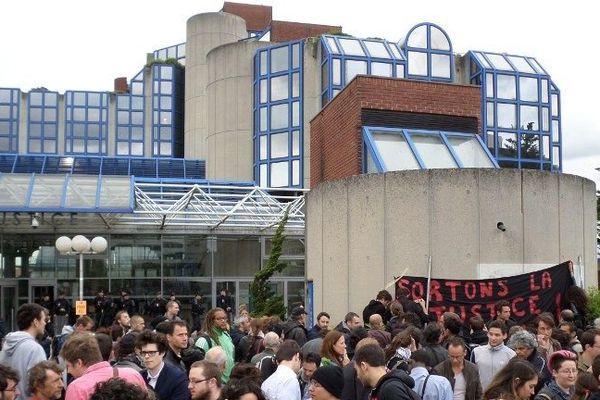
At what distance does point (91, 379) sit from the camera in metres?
5.26

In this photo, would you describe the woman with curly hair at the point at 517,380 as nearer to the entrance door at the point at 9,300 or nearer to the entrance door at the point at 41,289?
the entrance door at the point at 41,289

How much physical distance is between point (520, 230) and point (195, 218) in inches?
670

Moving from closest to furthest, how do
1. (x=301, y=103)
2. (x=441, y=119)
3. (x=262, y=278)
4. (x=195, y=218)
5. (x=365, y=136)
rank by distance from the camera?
(x=365, y=136)
(x=441, y=119)
(x=262, y=278)
(x=195, y=218)
(x=301, y=103)

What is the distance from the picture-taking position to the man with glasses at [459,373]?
7.66m

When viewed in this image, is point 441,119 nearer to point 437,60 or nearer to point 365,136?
point 365,136

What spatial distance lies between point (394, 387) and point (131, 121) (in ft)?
219

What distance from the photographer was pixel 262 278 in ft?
80.9

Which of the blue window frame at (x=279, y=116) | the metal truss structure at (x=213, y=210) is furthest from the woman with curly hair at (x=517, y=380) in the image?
the blue window frame at (x=279, y=116)

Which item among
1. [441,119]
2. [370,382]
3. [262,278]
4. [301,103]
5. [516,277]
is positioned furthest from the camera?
[301,103]

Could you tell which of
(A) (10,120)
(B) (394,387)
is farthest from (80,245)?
(A) (10,120)

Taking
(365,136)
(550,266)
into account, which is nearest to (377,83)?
(365,136)

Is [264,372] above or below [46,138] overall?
below

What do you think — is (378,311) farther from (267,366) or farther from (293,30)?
(293,30)

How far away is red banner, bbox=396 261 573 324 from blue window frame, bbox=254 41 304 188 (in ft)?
98.6
